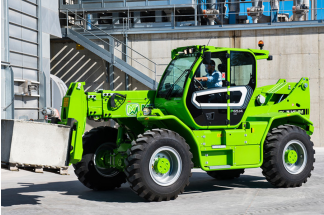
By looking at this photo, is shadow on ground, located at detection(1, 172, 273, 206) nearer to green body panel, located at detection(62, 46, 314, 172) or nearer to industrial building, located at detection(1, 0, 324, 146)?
green body panel, located at detection(62, 46, 314, 172)

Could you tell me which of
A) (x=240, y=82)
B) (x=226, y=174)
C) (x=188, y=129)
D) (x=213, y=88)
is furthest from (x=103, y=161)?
(x=240, y=82)

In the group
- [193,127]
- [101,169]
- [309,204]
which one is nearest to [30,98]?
[101,169]

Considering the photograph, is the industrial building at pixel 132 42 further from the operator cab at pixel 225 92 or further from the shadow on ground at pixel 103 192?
the operator cab at pixel 225 92

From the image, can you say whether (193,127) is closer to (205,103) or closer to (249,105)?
(205,103)

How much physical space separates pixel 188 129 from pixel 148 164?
3.51 ft

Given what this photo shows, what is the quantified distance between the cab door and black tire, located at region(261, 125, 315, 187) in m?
0.81

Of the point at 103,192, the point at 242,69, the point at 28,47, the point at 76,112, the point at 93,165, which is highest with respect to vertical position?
the point at 28,47

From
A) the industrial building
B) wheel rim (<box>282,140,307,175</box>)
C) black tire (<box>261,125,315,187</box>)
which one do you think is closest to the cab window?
black tire (<box>261,125,315,187</box>)

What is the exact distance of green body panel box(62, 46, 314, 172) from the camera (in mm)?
8188

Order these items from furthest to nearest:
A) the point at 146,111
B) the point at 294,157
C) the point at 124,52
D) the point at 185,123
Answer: the point at 124,52 < the point at 294,157 < the point at 185,123 < the point at 146,111

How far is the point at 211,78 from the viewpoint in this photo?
343 inches

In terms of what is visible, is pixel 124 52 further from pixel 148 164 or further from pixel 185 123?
pixel 148 164

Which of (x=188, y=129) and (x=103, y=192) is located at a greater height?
(x=188, y=129)

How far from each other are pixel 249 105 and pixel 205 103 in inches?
44.8
